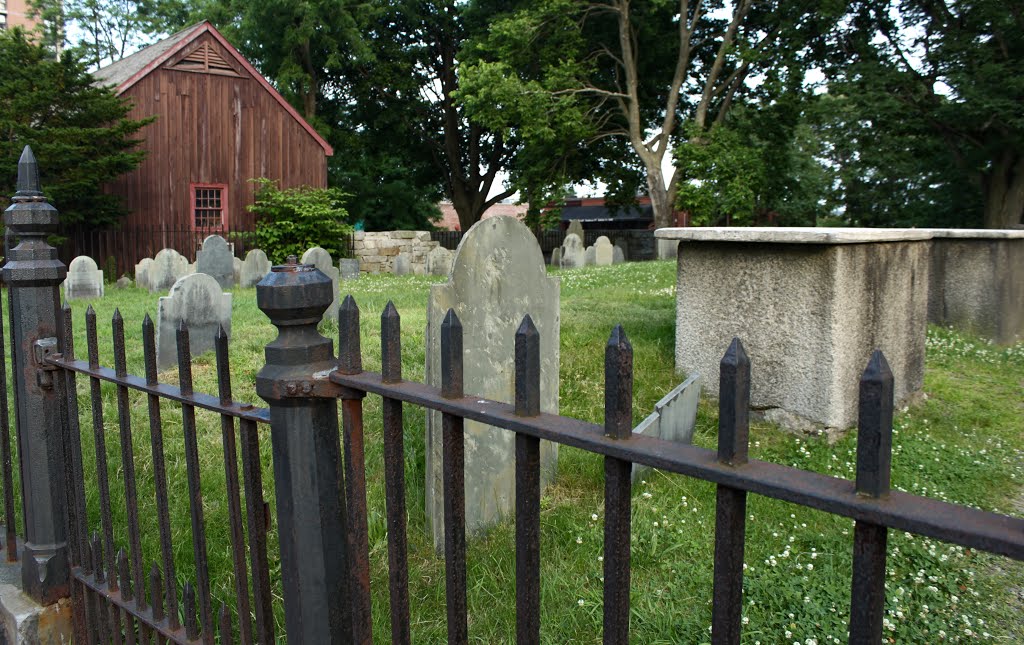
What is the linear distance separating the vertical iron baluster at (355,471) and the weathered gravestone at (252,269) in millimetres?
14750

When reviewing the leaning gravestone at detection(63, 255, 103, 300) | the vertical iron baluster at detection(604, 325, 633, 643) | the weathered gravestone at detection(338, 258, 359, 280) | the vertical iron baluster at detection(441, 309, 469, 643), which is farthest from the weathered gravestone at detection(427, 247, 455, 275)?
the vertical iron baluster at detection(604, 325, 633, 643)

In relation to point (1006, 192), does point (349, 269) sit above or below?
below

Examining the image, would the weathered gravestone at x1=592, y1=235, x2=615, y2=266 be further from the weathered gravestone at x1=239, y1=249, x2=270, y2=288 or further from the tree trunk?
the tree trunk

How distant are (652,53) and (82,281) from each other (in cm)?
2085

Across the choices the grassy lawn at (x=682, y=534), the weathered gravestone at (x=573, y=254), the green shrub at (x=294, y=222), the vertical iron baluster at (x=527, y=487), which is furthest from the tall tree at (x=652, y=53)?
the vertical iron baluster at (x=527, y=487)

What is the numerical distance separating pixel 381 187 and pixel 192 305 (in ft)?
Result: 89.2

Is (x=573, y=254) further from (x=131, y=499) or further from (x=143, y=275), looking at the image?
(x=131, y=499)

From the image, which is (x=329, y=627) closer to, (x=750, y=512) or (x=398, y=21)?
(x=750, y=512)

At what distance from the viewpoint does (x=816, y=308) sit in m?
4.99

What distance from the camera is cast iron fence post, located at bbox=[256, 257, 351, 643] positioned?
1648 millimetres

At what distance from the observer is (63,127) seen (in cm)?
1728

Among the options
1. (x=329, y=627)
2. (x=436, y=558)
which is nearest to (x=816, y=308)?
(x=436, y=558)

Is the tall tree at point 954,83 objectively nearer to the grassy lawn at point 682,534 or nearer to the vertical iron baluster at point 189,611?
the grassy lawn at point 682,534

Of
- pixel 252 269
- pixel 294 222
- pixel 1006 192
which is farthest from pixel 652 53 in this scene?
pixel 252 269
